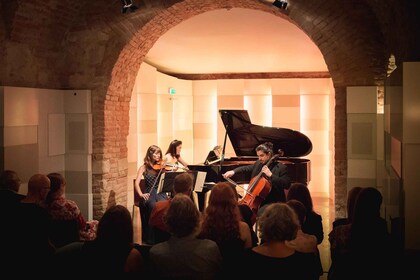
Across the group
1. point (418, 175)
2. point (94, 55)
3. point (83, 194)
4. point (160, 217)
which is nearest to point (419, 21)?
point (418, 175)

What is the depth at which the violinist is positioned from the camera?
277 inches

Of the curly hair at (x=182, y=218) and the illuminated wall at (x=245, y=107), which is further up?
the illuminated wall at (x=245, y=107)

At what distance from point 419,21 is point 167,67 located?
8.05 metres

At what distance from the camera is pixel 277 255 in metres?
3.17

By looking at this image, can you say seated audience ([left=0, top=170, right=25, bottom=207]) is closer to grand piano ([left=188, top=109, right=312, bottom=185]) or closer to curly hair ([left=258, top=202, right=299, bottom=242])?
curly hair ([left=258, top=202, right=299, bottom=242])

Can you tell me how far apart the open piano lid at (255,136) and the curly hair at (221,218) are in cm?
477

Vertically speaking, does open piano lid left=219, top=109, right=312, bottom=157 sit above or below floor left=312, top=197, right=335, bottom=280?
above

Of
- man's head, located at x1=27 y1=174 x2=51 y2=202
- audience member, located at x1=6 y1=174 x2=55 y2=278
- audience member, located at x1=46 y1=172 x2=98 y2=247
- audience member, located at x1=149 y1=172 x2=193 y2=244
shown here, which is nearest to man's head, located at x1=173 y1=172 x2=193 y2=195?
audience member, located at x1=149 y1=172 x2=193 y2=244

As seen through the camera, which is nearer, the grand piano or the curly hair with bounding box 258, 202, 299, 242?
the curly hair with bounding box 258, 202, 299, 242

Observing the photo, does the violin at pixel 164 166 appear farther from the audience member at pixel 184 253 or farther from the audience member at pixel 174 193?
the audience member at pixel 184 253

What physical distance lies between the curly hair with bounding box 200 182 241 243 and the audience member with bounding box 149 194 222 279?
0.38 metres

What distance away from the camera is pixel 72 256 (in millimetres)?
3471

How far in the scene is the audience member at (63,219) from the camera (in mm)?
4570

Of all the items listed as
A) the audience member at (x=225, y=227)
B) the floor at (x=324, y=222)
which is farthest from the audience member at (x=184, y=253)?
the floor at (x=324, y=222)
